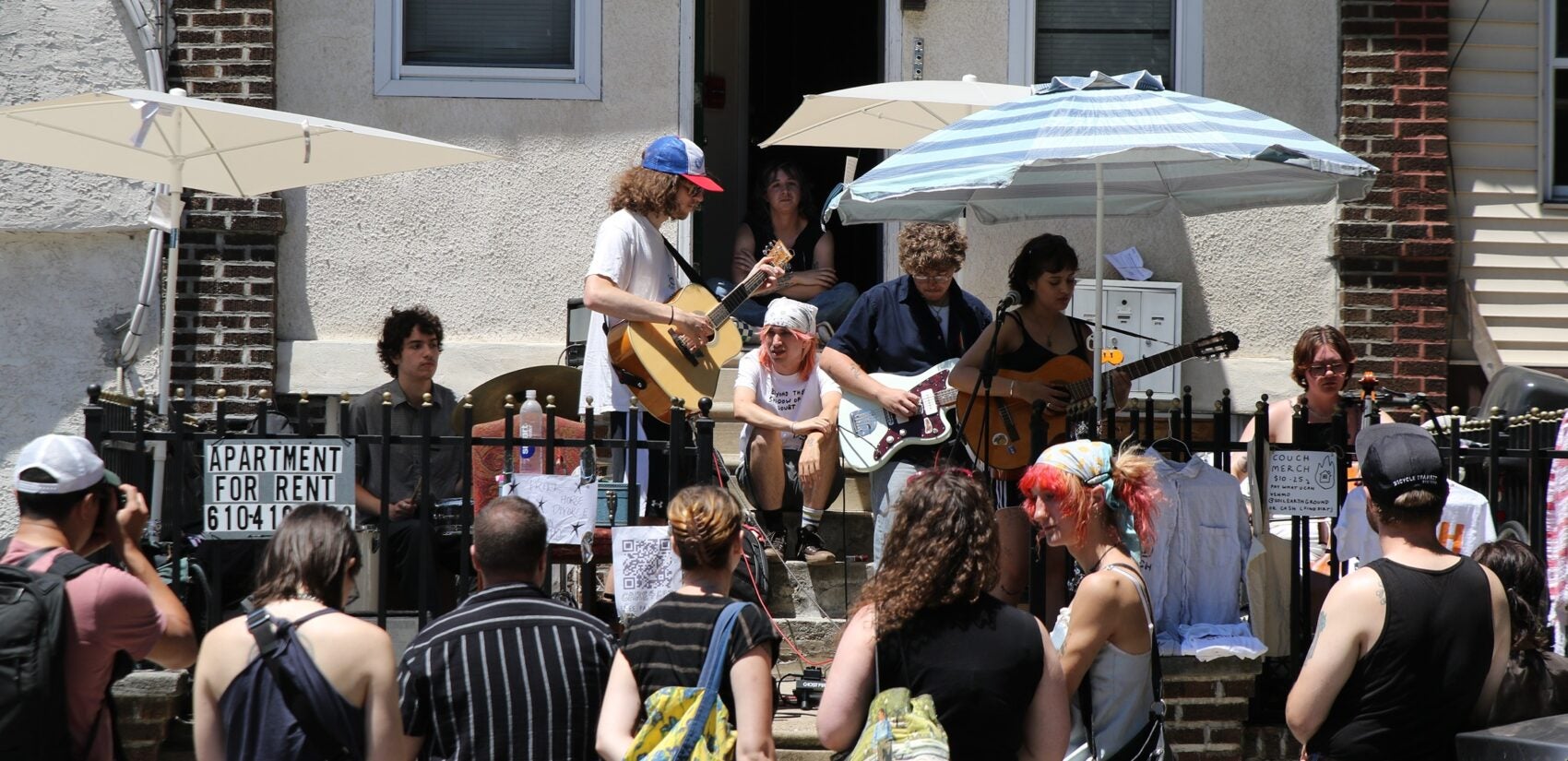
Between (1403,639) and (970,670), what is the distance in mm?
1122

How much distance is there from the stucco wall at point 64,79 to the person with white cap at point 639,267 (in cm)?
A: 323

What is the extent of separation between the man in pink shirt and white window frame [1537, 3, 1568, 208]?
798cm

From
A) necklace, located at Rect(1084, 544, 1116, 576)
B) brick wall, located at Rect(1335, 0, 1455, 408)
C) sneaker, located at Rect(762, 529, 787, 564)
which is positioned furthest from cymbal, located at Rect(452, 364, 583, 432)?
brick wall, located at Rect(1335, 0, 1455, 408)

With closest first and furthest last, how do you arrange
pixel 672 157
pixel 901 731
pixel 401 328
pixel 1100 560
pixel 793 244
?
1. pixel 901 731
2. pixel 1100 560
3. pixel 672 157
4. pixel 401 328
5. pixel 793 244

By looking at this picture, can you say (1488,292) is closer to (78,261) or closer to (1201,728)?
(1201,728)

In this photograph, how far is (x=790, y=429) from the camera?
7.05m

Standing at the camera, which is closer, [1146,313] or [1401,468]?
[1401,468]

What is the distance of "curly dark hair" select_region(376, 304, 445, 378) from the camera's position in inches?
289

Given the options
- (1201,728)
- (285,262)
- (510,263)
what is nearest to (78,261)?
(285,262)

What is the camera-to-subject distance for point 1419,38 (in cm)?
920

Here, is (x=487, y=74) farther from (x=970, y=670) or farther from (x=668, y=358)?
(x=970, y=670)

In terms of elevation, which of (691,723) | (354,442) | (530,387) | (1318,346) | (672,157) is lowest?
(691,723)

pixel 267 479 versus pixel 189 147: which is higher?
pixel 189 147

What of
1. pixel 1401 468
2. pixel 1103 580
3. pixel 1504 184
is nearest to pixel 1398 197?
pixel 1504 184
